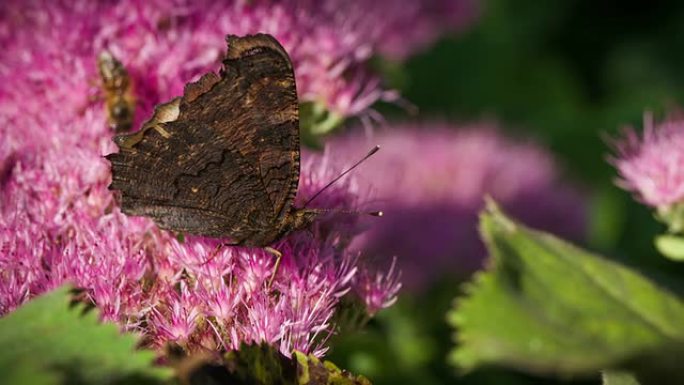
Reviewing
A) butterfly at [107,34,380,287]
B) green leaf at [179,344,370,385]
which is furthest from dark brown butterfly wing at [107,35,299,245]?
green leaf at [179,344,370,385]

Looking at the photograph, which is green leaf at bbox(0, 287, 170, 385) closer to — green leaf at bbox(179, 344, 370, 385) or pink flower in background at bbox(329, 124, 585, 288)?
green leaf at bbox(179, 344, 370, 385)

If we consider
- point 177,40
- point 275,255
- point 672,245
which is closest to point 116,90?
point 177,40

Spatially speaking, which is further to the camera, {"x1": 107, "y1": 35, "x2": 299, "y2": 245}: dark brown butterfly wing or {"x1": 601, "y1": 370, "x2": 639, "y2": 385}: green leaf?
{"x1": 107, "y1": 35, "x2": 299, "y2": 245}: dark brown butterfly wing

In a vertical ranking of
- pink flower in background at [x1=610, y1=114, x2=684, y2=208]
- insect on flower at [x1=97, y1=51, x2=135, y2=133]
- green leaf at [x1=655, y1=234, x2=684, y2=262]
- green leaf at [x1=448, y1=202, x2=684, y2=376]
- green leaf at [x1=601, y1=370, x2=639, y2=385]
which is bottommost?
green leaf at [x1=601, y1=370, x2=639, y2=385]

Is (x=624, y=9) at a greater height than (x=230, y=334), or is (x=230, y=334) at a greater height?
(x=624, y=9)

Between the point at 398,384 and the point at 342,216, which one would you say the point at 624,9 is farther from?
the point at 342,216

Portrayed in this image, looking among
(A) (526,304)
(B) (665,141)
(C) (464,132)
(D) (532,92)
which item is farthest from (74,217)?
(D) (532,92)

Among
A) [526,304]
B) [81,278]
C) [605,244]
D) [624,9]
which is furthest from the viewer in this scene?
[624,9]

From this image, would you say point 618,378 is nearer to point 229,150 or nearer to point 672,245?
point 672,245

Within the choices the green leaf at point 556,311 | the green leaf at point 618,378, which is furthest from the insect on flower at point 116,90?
the green leaf at point 618,378
